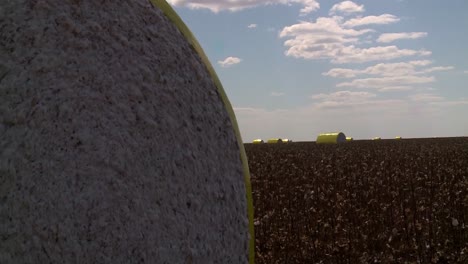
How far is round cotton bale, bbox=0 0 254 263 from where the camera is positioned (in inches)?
117

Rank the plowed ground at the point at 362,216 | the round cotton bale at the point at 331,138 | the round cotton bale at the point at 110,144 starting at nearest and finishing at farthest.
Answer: the round cotton bale at the point at 110,144
the plowed ground at the point at 362,216
the round cotton bale at the point at 331,138

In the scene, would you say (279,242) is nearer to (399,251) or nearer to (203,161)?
(399,251)

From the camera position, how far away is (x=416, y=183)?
11789 mm

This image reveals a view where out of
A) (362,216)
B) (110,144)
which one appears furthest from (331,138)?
(110,144)

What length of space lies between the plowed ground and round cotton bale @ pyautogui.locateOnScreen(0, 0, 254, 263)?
11.0 ft

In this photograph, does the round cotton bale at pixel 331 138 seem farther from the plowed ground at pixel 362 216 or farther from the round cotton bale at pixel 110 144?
the round cotton bale at pixel 110 144

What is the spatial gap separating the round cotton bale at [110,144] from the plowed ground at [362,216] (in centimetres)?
336

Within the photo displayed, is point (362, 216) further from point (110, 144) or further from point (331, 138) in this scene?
point (331, 138)

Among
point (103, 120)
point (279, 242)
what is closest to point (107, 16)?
point (103, 120)

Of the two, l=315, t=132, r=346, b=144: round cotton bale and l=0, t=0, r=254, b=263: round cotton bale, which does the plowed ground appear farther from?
l=315, t=132, r=346, b=144: round cotton bale

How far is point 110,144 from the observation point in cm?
311

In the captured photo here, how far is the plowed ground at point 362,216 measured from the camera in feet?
22.5

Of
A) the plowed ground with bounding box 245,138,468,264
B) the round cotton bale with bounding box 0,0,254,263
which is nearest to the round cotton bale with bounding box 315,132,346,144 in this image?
the plowed ground with bounding box 245,138,468,264

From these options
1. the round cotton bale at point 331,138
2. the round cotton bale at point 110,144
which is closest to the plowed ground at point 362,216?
the round cotton bale at point 110,144
